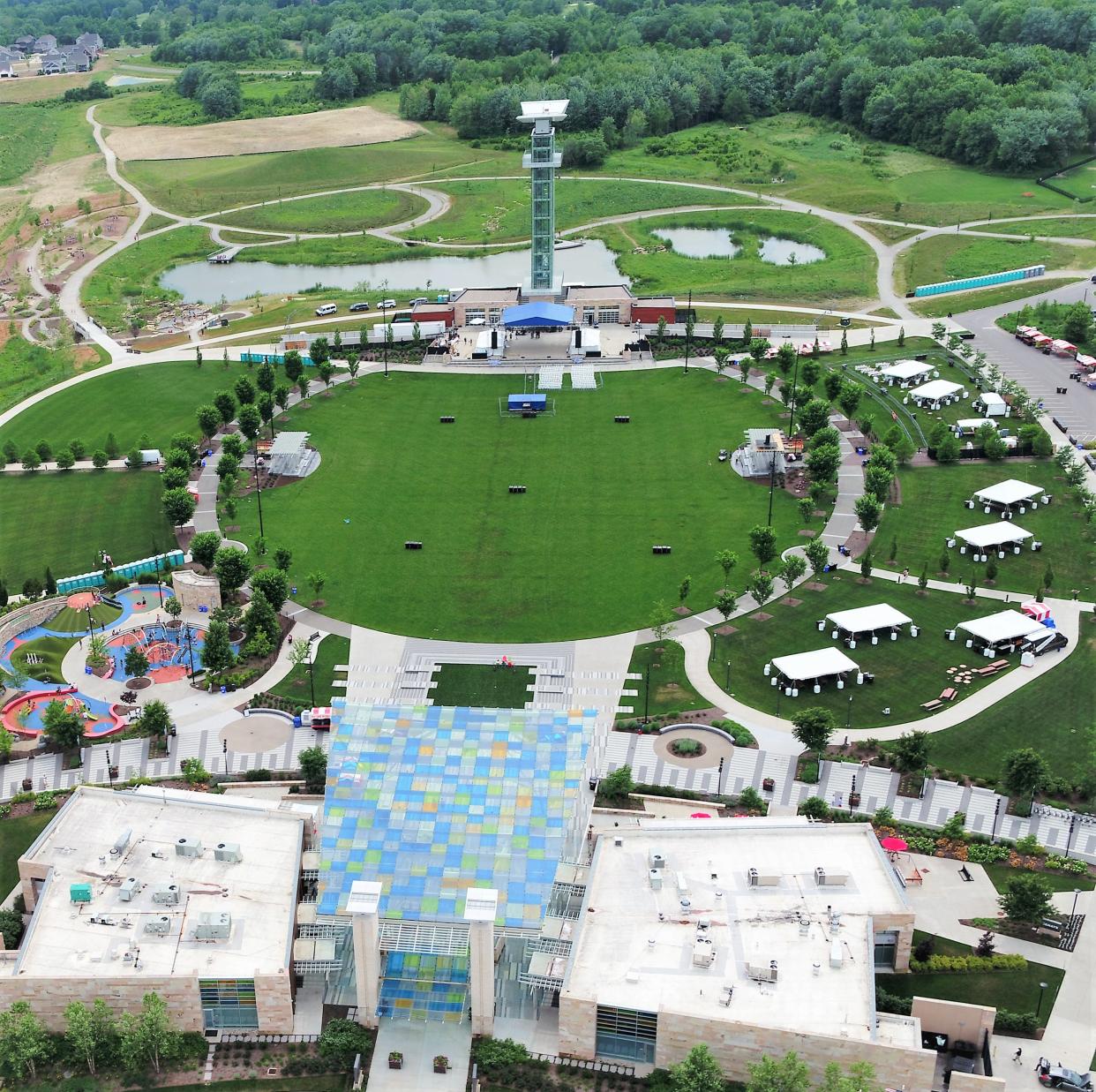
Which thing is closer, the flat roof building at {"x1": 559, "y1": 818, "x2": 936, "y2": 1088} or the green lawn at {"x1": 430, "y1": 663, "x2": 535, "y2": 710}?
the flat roof building at {"x1": 559, "y1": 818, "x2": 936, "y2": 1088}

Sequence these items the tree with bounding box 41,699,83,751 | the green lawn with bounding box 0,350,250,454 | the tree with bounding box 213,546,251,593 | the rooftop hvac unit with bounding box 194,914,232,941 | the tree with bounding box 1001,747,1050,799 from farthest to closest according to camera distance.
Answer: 1. the green lawn with bounding box 0,350,250,454
2. the tree with bounding box 213,546,251,593
3. the tree with bounding box 41,699,83,751
4. the tree with bounding box 1001,747,1050,799
5. the rooftop hvac unit with bounding box 194,914,232,941

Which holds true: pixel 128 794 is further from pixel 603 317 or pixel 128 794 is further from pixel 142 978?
pixel 603 317

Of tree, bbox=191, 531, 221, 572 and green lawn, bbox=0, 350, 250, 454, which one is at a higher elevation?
tree, bbox=191, 531, 221, 572

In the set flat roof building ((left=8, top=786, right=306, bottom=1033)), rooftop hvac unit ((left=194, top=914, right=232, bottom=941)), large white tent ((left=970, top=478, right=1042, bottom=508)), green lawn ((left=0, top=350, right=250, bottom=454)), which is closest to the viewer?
flat roof building ((left=8, top=786, right=306, bottom=1033))

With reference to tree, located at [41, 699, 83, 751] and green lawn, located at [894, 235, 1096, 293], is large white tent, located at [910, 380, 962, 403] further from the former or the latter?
tree, located at [41, 699, 83, 751]

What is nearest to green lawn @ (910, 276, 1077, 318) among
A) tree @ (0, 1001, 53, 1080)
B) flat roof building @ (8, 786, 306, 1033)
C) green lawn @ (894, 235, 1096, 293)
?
green lawn @ (894, 235, 1096, 293)

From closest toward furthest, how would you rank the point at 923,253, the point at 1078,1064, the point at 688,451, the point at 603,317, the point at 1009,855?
the point at 1078,1064 → the point at 1009,855 → the point at 688,451 → the point at 603,317 → the point at 923,253

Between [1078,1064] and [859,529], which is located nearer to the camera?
[1078,1064]

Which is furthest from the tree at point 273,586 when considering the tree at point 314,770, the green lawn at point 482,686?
the tree at point 314,770

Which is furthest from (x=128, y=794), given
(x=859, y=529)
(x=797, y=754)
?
(x=859, y=529)
